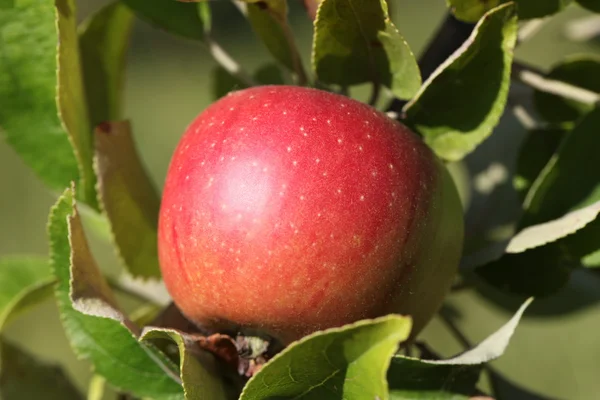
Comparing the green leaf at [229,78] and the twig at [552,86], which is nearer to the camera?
the twig at [552,86]

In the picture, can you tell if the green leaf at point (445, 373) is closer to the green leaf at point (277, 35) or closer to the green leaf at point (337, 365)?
the green leaf at point (337, 365)

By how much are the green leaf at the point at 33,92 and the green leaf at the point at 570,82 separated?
0.45 metres

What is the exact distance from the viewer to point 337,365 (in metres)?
0.50

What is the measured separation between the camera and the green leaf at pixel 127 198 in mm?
704

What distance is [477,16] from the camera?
0.63 metres

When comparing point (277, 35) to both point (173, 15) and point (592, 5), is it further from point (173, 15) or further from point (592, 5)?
point (592, 5)

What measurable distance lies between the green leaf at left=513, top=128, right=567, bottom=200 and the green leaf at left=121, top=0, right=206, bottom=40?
343 millimetres

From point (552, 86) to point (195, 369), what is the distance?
41 cm

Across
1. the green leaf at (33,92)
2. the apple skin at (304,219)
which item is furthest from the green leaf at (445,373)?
the green leaf at (33,92)

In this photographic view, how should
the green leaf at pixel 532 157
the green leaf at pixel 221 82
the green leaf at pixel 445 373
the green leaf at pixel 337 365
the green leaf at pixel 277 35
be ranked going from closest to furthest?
the green leaf at pixel 337 365, the green leaf at pixel 445 373, the green leaf at pixel 277 35, the green leaf at pixel 532 157, the green leaf at pixel 221 82

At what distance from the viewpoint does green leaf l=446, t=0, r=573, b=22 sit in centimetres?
61

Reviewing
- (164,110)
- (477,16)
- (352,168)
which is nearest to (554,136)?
(477,16)

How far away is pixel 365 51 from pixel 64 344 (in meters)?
1.90

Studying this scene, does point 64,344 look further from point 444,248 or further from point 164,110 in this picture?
point 444,248
